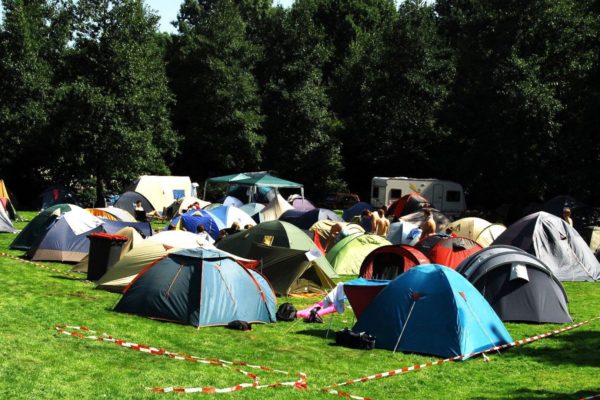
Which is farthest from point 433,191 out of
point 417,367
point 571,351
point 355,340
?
point 417,367

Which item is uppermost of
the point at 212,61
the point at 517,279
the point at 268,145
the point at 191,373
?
the point at 212,61

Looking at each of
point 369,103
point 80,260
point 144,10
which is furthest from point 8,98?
point 80,260

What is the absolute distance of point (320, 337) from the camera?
13750 mm

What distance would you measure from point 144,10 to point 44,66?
23.0 feet

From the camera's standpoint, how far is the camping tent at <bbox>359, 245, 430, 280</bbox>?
1658cm

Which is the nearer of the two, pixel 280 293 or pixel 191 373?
pixel 191 373

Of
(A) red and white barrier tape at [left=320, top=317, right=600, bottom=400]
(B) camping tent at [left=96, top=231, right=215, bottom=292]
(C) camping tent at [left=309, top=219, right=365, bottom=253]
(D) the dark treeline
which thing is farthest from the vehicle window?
(A) red and white barrier tape at [left=320, top=317, right=600, bottom=400]

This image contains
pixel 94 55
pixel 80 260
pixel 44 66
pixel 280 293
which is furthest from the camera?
pixel 44 66

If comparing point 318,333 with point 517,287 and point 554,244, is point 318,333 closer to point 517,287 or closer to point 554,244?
point 517,287

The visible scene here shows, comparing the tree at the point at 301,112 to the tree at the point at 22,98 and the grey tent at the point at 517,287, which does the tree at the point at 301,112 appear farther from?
the grey tent at the point at 517,287

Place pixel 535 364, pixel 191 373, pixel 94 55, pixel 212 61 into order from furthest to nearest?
pixel 212 61, pixel 94 55, pixel 535 364, pixel 191 373

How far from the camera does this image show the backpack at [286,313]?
15.1 m

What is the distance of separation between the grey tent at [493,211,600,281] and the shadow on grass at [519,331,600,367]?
23.1 feet

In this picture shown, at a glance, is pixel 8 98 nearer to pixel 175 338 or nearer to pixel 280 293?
pixel 280 293
